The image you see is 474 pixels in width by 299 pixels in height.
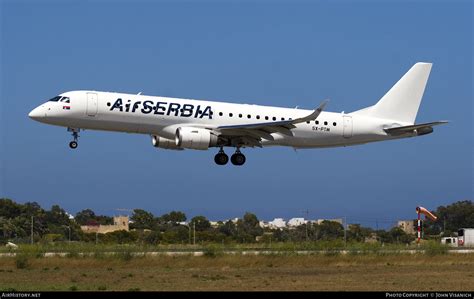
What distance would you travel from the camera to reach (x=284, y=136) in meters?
54.4

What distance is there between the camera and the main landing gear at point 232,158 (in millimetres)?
54500

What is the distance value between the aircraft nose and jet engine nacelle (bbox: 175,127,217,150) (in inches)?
290

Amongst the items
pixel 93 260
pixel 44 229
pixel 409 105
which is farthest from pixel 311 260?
pixel 44 229

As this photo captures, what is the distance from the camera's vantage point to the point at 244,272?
3881 centimetres

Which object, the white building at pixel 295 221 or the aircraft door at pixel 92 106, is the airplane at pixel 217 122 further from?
the white building at pixel 295 221

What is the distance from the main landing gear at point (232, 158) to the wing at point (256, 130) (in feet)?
2.92

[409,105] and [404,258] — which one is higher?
[409,105]

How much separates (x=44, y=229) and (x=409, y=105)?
52.5 metres

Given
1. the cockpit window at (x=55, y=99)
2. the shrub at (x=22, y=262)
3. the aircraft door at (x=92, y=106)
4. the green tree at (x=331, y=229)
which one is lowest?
the shrub at (x=22, y=262)

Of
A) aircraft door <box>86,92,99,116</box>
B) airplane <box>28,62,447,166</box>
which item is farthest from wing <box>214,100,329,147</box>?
aircraft door <box>86,92,99,116</box>

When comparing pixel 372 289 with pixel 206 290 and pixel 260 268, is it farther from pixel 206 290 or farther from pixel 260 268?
pixel 260 268

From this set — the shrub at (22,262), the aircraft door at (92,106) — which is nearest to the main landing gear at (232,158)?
the aircraft door at (92,106)

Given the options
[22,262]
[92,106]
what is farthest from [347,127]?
[22,262]

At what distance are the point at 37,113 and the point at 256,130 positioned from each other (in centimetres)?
1203
